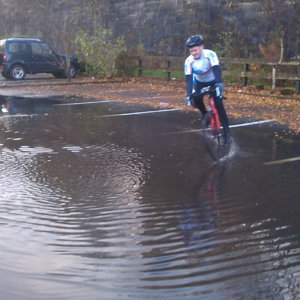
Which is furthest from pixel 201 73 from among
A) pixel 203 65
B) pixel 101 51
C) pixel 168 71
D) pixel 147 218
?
pixel 101 51

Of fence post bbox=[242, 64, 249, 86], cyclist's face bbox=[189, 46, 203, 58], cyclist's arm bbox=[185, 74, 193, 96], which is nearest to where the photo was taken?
cyclist's face bbox=[189, 46, 203, 58]

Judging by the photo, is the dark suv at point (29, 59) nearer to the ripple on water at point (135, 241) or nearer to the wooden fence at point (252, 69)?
the wooden fence at point (252, 69)

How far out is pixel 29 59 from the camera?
2547 centimetres

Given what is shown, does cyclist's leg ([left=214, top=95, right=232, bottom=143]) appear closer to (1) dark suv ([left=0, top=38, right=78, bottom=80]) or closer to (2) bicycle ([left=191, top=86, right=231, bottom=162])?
(2) bicycle ([left=191, top=86, right=231, bottom=162])

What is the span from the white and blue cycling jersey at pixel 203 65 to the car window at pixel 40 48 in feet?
59.3

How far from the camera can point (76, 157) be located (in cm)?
852

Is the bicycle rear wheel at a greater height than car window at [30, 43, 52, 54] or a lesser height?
lesser

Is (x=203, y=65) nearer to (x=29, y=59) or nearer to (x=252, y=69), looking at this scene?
(x=252, y=69)

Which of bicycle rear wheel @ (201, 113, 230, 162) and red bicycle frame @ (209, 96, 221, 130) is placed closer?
bicycle rear wheel @ (201, 113, 230, 162)

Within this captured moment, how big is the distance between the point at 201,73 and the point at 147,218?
3674 millimetres

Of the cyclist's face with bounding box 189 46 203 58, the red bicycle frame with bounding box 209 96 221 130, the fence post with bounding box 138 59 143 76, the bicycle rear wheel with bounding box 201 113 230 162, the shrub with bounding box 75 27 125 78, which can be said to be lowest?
the bicycle rear wheel with bounding box 201 113 230 162

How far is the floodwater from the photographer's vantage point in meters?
4.21

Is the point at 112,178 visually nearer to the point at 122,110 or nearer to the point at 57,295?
the point at 57,295

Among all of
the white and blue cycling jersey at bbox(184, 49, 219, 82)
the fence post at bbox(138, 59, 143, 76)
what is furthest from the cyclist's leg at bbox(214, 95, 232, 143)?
the fence post at bbox(138, 59, 143, 76)
